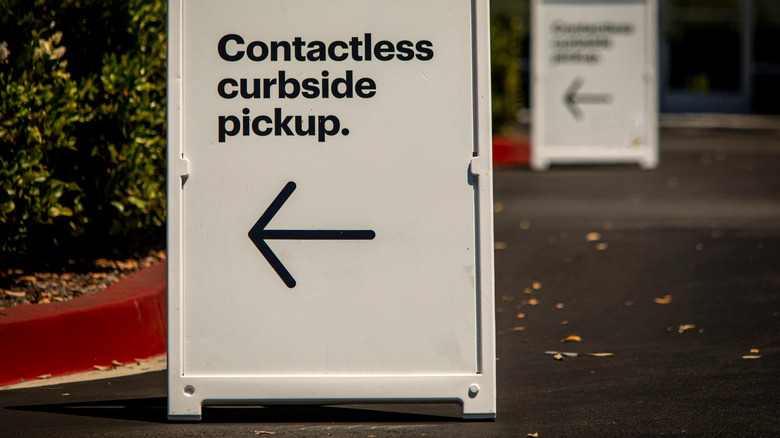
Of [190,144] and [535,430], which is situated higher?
[190,144]

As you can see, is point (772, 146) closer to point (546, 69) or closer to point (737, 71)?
point (546, 69)

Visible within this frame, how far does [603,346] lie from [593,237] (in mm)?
3837

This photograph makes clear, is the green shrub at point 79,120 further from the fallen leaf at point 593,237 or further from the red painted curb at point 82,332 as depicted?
the fallen leaf at point 593,237

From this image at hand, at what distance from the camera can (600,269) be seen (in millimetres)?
8703

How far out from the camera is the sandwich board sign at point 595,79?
15539 mm

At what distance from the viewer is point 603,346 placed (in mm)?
6363

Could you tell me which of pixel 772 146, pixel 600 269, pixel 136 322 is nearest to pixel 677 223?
pixel 600 269

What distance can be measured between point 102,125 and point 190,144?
2.23 metres

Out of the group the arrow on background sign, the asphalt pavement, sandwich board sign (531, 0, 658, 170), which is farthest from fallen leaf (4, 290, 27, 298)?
the arrow on background sign

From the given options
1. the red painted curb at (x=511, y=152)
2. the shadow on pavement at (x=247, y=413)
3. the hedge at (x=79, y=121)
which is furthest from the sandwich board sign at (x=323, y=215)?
the red painted curb at (x=511, y=152)

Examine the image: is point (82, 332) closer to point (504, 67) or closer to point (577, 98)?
point (577, 98)

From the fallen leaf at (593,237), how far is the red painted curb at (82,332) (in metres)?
4.78

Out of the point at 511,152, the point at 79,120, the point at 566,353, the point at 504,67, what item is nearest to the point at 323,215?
the point at 566,353

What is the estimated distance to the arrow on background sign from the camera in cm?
1557
